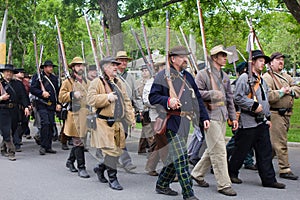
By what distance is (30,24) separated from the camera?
714 inches

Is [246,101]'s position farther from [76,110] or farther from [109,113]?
[76,110]

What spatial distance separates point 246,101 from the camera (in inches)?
241

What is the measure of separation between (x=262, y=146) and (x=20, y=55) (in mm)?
14873

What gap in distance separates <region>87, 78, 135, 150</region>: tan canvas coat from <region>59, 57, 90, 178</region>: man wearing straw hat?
2.46 ft

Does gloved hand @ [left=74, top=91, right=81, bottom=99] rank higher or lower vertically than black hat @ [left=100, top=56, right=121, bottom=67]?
lower

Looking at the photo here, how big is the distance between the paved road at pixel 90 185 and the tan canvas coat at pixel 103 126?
51 cm

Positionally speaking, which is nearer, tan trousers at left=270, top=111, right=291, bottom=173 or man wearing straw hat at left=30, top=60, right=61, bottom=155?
tan trousers at left=270, top=111, right=291, bottom=173

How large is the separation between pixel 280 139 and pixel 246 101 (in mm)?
1089

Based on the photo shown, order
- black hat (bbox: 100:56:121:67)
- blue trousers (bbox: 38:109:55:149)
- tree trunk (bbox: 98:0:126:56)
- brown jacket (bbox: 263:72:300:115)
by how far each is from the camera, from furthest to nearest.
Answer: tree trunk (bbox: 98:0:126:56)
blue trousers (bbox: 38:109:55:149)
brown jacket (bbox: 263:72:300:115)
black hat (bbox: 100:56:121:67)

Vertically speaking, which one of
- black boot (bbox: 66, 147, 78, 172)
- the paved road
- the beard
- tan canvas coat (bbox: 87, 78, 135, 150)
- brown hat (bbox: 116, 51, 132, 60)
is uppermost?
brown hat (bbox: 116, 51, 132, 60)

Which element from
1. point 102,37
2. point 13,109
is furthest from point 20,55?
point 102,37

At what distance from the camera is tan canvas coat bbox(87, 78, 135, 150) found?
604 centimetres

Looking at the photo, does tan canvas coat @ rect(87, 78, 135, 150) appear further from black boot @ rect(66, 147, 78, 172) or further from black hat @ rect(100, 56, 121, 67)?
black boot @ rect(66, 147, 78, 172)

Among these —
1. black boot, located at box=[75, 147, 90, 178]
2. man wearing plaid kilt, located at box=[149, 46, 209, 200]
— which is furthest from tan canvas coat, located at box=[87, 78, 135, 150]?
man wearing plaid kilt, located at box=[149, 46, 209, 200]
